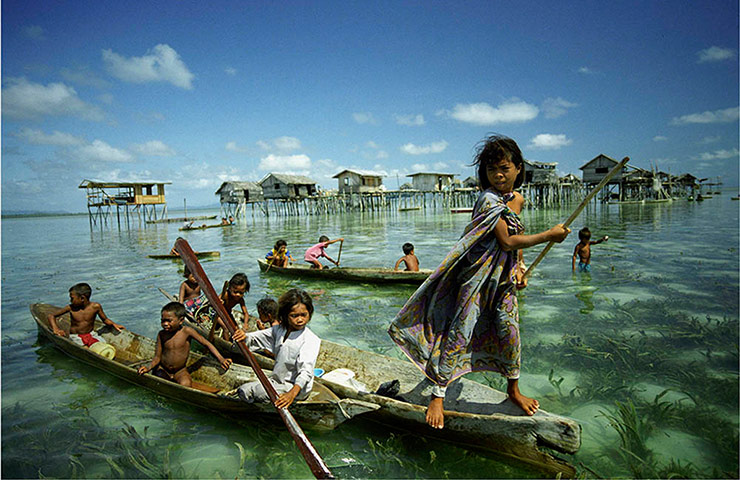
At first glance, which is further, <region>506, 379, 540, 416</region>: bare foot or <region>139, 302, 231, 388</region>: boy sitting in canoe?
<region>139, 302, 231, 388</region>: boy sitting in canoe

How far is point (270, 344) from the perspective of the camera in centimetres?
332

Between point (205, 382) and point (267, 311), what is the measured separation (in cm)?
110

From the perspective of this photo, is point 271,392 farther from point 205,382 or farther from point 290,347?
point 205,382

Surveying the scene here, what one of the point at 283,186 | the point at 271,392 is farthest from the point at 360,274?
the point at 283,186

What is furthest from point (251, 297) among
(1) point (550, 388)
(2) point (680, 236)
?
(2) point (680, 236)

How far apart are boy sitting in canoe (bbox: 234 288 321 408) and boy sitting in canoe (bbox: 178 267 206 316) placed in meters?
2.92

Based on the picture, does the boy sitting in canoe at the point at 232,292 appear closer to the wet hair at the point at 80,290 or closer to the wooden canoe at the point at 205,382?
the wooden canoe at the point at 205,382

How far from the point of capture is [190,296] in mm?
5945

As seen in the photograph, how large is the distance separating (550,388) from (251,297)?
21.2 ft

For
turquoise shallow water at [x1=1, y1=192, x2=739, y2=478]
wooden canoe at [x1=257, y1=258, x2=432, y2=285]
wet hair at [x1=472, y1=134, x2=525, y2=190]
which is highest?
wet hair at [x1=472, y1=134, x2=525, y2=190]

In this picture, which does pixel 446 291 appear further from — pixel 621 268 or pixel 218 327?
pixel 621 268

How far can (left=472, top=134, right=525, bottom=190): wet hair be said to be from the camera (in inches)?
95.4

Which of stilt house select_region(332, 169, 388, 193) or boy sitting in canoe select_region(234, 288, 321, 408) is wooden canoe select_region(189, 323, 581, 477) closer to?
boy sitting in canoe select_region(234, 288, 321, 408)

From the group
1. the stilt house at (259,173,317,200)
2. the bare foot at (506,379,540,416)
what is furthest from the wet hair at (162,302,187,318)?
the stilt house at (259,173,317,200)
